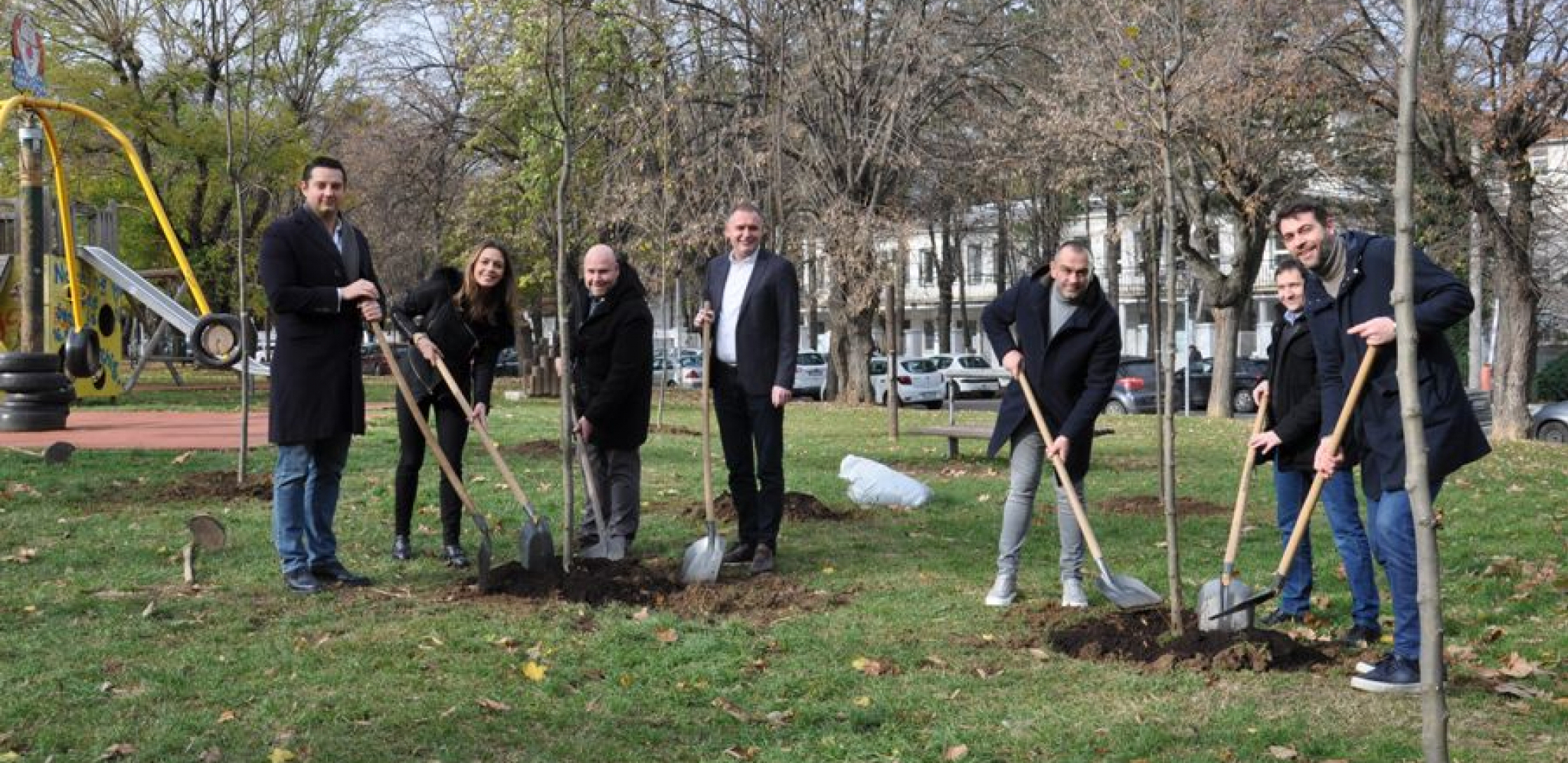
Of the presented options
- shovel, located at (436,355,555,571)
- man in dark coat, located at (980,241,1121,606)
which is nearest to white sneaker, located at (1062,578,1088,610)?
man in dark coat, located at (980,241,1121,606)

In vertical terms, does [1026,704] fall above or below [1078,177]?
below

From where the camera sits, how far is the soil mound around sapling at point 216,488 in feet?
31.4

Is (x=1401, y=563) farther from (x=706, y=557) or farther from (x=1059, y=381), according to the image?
(x=706, y=557)

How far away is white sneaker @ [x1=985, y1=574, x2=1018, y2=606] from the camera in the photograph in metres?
6.38

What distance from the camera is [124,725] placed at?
439 centimetres

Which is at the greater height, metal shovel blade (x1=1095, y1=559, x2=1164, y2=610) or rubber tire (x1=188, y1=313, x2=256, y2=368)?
rubber tire (x1=188, y1=313, x2=256, y2=368)

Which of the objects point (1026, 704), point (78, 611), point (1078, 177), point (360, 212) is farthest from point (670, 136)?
point (360, 212)

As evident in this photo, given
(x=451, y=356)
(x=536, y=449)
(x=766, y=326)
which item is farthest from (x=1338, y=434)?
(x=536, y=449)

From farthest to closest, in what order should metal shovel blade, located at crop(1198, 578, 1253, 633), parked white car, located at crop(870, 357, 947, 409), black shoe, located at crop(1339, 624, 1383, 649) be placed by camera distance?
parked white car, located at crop(870, 357, 947, 409) < black shoe, located at crop(1339, 624, 1383, 649) < metal shovel blade, located at crop(1198, 578, 1253, 633)

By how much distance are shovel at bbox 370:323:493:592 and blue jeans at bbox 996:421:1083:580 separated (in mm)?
2298

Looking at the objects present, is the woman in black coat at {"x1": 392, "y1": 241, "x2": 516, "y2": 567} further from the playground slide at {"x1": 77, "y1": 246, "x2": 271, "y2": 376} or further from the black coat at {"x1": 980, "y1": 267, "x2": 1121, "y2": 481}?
the playground slide at {"x1": 77, "y1": 246, "x2": 271, "y2": 376}

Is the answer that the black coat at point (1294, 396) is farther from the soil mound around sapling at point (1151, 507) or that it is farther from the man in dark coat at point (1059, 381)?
the soil mound around sapling at point (1151, 507)

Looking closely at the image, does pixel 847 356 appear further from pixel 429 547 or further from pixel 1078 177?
pixel 429 547

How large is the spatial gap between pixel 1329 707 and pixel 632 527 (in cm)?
387
